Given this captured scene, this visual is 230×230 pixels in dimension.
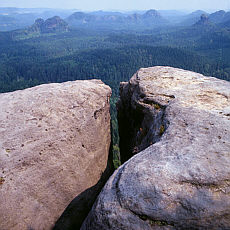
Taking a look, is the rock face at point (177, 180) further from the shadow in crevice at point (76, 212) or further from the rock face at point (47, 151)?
the shadow in crevice at point (76, 212)

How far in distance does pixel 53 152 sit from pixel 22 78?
121502mm

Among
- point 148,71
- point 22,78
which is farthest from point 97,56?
point 148,71

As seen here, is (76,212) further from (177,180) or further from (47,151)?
(177,180)

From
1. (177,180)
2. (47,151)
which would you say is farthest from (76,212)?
(177,180)

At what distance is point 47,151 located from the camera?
6434mm

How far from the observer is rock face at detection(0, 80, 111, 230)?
226 inches

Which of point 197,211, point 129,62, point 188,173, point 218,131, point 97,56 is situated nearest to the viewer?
point 197,211

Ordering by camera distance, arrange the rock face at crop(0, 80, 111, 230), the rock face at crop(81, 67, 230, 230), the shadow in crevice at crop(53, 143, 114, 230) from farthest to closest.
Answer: the shadow in crevice at crop(53, 143, 114, 230) → the rock face at crop(0, 80, 111, 230) → the rock face at crop(81, 67, 230, 230)

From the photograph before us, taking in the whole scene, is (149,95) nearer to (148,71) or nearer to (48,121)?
(148,71)

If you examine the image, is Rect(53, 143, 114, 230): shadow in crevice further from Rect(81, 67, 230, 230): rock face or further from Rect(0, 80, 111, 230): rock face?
Rect(81, 67, 230, 230): rock face

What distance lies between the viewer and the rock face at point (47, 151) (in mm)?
5750

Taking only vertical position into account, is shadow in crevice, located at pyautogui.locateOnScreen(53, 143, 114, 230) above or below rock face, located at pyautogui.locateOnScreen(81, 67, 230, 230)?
below

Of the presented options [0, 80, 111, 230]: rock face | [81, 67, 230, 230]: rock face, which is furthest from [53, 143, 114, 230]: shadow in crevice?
[81, 67, 230, 230]: rock face

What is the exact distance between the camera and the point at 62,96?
770 cm
